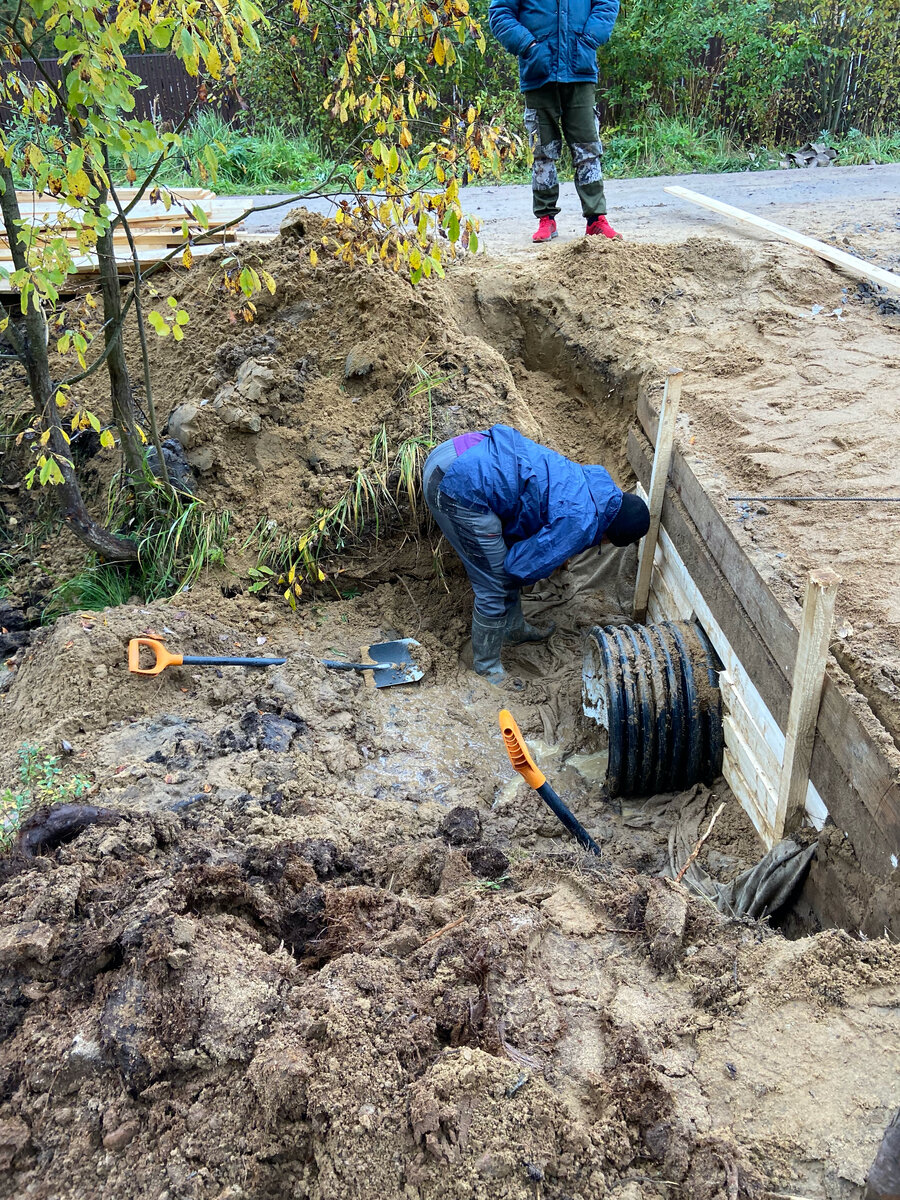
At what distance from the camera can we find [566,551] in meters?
4.26

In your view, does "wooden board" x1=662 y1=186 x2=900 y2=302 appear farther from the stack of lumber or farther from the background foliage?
the background foliage

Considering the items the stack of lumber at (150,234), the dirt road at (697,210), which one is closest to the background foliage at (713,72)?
the dirt road at (697,210)

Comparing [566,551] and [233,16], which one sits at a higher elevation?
[233,16]

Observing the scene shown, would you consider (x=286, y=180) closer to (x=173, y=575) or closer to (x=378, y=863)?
(x=173, y=575)

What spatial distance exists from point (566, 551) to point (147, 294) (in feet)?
12.8

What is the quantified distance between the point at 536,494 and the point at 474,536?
0.39m

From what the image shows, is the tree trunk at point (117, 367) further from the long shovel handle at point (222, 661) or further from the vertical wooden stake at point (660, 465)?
the vertical wooden stake at point (660, 465)

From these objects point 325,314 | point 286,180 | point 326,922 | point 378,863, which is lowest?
point 378,863

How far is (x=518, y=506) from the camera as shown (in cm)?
442

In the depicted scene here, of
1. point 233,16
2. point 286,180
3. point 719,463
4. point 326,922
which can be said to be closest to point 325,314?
point 233,16

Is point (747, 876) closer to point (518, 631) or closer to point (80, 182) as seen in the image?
point (518, 631)

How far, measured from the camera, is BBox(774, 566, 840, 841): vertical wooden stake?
259 cm

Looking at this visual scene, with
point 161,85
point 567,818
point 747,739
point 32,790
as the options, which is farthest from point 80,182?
point 161,85

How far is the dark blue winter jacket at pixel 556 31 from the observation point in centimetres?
591
